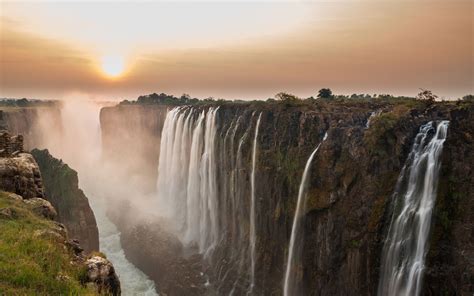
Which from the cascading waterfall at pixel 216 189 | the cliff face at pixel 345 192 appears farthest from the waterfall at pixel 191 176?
the cliff face at pixel 345 192

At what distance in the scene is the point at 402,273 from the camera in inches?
655

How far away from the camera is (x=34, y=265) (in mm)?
8000

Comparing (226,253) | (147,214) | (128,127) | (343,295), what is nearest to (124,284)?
(226,253)

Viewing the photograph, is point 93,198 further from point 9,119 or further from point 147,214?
point 9,119

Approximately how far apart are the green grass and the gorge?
14.5 metres

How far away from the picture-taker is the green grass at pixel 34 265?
7441 mm

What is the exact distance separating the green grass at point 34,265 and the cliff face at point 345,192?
14780 mm

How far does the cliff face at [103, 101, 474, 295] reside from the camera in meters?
16.5

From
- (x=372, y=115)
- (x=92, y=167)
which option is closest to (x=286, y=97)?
(x=372, y=115)

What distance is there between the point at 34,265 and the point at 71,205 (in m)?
29.2

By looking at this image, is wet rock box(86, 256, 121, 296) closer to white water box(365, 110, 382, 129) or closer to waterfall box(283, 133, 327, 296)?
waterfall box(283, 133, 327, 296)

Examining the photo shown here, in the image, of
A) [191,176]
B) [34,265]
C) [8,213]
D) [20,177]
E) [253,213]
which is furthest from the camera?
[191,176]

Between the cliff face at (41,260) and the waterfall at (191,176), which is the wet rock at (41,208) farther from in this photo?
the waterfall at (191,176)

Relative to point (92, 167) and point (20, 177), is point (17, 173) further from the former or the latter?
point (92, 167)
